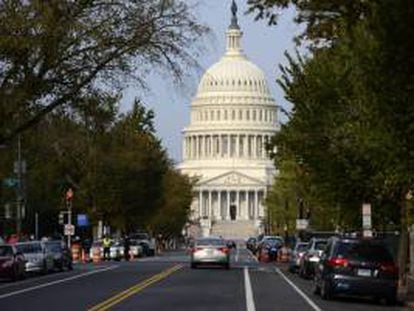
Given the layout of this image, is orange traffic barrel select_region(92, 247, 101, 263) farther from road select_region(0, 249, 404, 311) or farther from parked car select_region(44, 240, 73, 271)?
road select_region(0, 249, 404, 311)

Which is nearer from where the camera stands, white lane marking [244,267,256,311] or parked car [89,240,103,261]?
white lane marking [244,267,256,311]

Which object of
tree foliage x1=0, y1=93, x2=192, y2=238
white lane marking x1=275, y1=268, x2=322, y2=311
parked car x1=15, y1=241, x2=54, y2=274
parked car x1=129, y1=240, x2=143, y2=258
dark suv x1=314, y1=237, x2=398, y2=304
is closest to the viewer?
white lane marking x1=275, y1=268, x2=322, y2=311

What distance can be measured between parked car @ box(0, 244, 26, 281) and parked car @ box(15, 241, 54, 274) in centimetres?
263

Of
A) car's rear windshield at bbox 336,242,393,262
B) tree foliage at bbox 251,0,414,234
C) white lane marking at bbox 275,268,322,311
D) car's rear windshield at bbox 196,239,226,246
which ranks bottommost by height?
white lane marking at bbox 275,268,322,311

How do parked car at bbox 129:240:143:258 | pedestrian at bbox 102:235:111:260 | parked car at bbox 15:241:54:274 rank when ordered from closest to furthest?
parked car at bbox 15:241:54:274
pedestrian at bbox 102:235:111:260
parked car at bbox 129:240:143:258

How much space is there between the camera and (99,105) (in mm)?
41156

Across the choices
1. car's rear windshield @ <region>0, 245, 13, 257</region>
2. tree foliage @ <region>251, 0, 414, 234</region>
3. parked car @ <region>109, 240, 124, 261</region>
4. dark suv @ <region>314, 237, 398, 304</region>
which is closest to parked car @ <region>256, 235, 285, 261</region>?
parked car @ <region>109, 240, 124, 261</region>

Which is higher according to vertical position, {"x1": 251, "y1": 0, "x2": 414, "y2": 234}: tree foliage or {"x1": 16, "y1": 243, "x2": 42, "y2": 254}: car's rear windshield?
{"x1": 251, "y1": 0, "x2": 414, "y2": 234}: tree foliage

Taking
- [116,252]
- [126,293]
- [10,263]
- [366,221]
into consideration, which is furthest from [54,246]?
[116,252]

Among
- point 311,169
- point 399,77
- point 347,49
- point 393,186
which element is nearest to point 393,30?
point 399,77

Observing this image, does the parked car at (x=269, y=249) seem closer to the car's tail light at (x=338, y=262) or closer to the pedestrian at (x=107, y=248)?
the pedestrian at (x=107, y=248)

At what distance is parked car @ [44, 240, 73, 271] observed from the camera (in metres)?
49.5

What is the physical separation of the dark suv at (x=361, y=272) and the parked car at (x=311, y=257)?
38.9ft

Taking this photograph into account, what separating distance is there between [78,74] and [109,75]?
1.20 m
